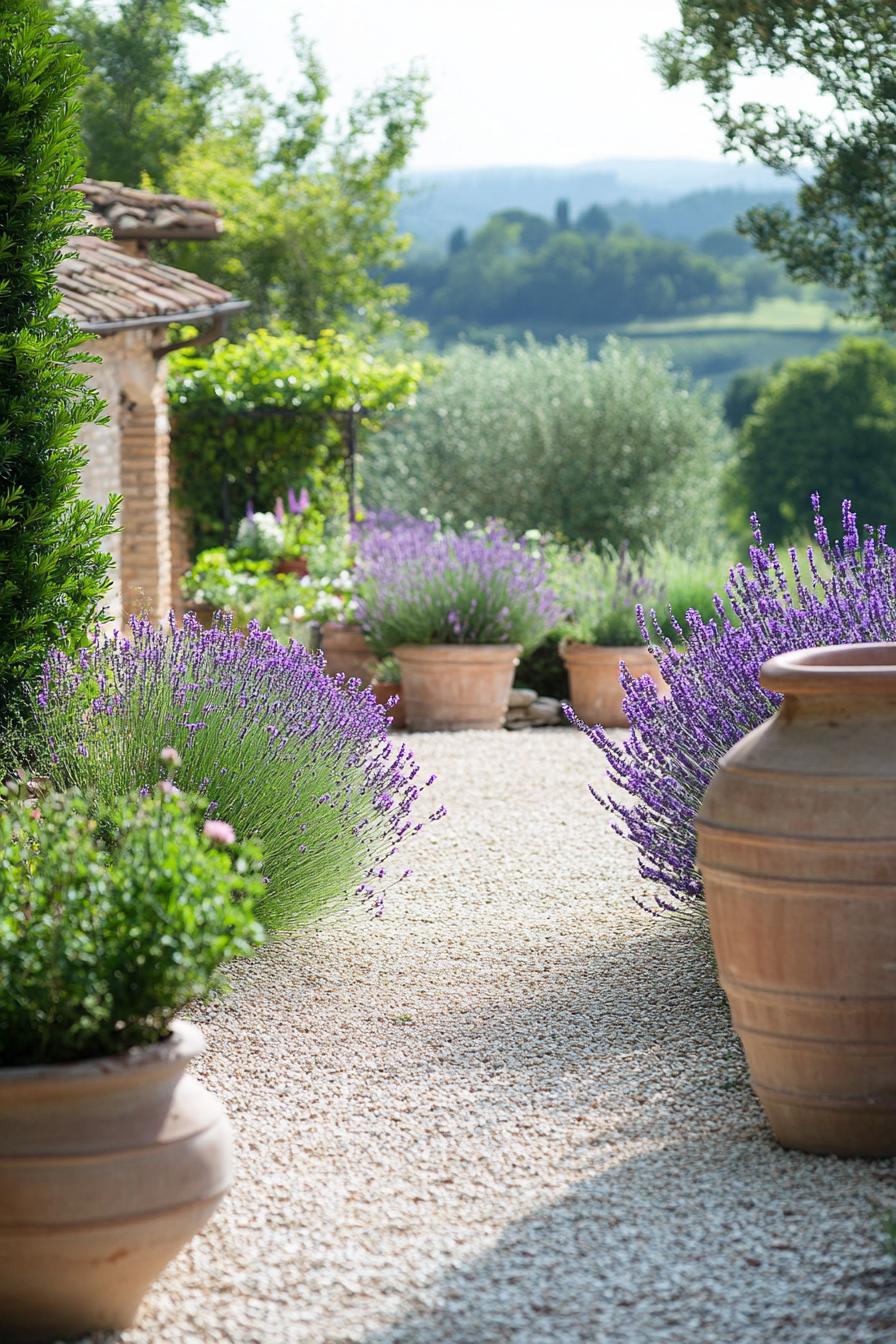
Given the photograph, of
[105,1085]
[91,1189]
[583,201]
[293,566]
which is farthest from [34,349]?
[583,201]

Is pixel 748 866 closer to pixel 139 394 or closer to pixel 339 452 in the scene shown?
pixel 139 394

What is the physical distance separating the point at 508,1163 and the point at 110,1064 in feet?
3.46

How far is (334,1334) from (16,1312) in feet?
1.63

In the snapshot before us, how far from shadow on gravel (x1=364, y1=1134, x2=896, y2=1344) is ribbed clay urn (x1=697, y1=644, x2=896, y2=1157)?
0.51ft

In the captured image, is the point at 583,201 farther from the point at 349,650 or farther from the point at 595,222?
the point at 349,650

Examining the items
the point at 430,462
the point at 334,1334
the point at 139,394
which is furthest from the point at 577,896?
the point at 430,462

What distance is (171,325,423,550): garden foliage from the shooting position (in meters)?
11.8

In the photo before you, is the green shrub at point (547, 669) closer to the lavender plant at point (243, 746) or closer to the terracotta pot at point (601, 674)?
the terracotta pot at point (601, 674)

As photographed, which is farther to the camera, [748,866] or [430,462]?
[430,462]

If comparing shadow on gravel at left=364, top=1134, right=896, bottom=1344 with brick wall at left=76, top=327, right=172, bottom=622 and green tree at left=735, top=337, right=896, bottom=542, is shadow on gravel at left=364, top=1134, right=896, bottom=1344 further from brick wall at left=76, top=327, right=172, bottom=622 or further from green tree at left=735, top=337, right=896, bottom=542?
green tree at left=735, top=337, right=896, bottom=542

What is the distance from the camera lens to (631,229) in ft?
269

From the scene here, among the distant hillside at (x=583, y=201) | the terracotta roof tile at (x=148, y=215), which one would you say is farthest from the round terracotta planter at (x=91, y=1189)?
the distant hillside at (x=583, y=201)

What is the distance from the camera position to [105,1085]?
7.85 ft

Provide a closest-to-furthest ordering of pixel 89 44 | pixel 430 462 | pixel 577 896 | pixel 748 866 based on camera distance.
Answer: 1. pixel 748 866
2. pixel 577 896
3. pixel 430 462
4. pixel 89 44
